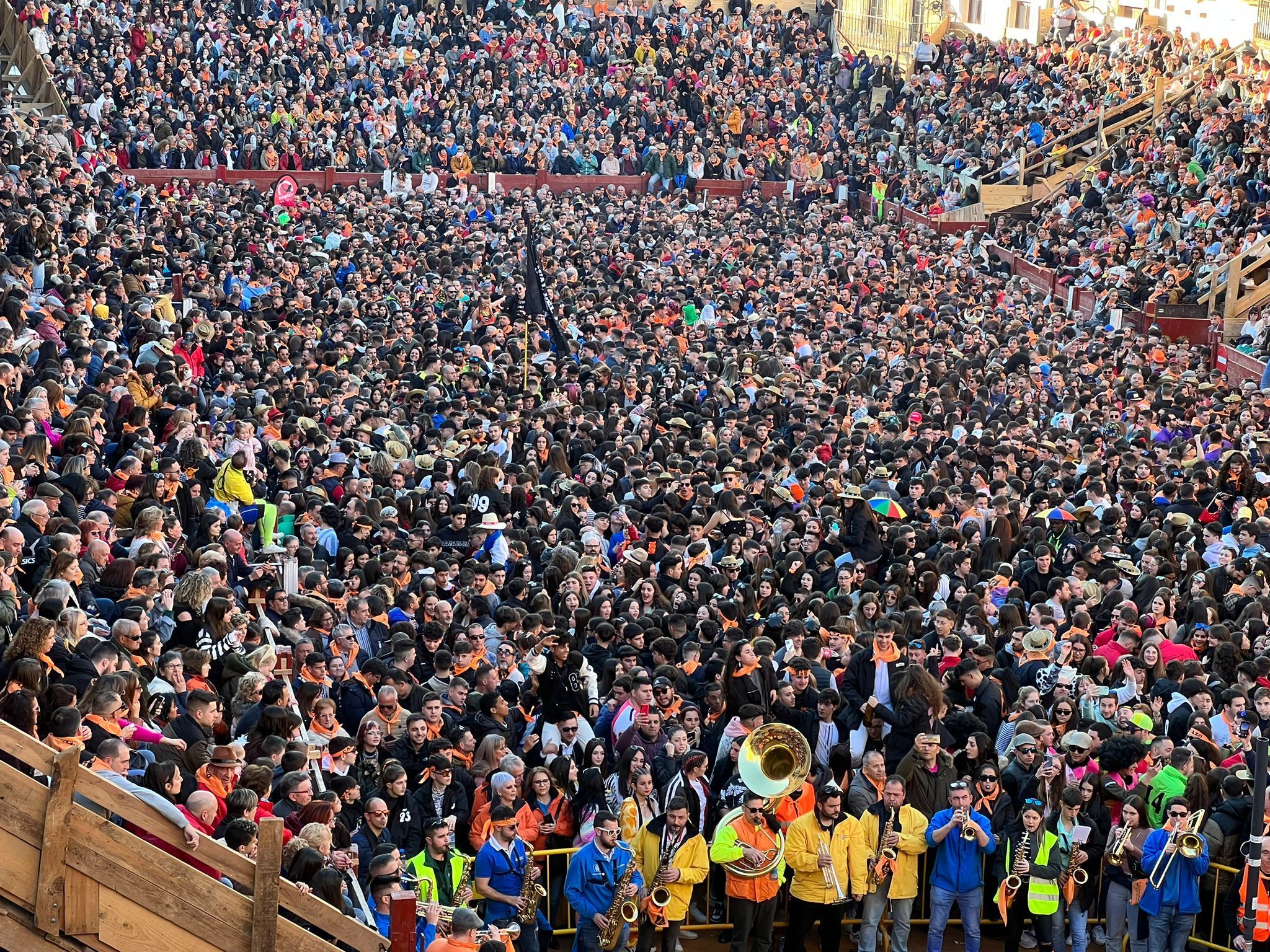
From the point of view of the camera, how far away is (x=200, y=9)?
129 feet

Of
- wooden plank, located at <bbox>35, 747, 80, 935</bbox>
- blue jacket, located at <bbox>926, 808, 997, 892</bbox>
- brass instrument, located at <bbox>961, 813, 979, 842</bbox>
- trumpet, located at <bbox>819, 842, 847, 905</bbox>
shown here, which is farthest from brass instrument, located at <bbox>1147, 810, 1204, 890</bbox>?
wooden plank, located at <bbox>35, 747, 80, 935</bbox>

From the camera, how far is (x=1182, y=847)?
400 inches

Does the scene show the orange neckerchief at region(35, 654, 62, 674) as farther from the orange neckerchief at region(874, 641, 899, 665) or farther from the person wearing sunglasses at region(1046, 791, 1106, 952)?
the person wearing sunglasses at region(1046, 791, 1106, 952)

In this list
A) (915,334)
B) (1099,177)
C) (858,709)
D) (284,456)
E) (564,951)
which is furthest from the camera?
(1099,177)

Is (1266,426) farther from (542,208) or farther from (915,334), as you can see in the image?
(542,208)

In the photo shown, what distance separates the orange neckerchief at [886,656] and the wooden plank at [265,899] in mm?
5540

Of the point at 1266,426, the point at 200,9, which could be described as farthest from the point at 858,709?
the point at 200,9

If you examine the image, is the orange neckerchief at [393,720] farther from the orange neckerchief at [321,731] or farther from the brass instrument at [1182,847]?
the brass instrument at [1182,847]

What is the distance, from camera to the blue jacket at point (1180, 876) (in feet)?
33.6

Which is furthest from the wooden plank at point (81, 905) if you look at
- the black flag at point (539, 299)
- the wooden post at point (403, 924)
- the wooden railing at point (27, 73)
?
the wooden railing at point (27, 73)

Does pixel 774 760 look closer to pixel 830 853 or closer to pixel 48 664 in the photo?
pixel 830 853

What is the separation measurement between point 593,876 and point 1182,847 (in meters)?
3.29

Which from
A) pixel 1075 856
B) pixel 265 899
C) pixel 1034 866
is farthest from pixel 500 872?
pixel 1075 856

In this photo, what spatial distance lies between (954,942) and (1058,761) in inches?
59.8
